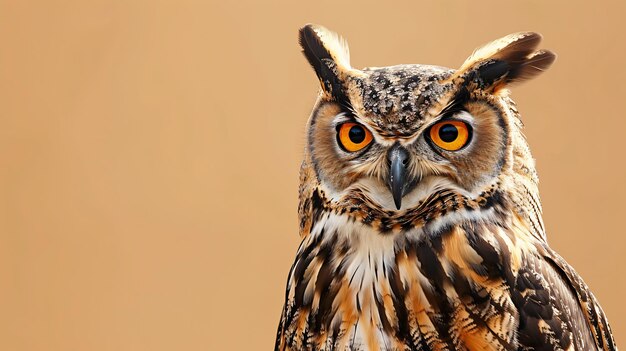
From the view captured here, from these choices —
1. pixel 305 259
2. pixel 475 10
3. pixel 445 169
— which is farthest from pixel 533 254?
pixel 475 10

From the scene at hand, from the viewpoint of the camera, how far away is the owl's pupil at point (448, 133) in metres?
1.02

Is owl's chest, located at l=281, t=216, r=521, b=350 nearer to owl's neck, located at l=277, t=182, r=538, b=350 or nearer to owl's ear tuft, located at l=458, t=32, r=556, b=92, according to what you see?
owl's neck, located at l=277, t=182, r=538, b=350

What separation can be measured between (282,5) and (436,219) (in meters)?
1.59

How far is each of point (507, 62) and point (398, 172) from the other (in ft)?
0.69

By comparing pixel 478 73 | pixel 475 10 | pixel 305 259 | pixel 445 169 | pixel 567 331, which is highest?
pixel 475 10

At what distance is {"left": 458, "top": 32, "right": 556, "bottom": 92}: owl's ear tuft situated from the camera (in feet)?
3.39

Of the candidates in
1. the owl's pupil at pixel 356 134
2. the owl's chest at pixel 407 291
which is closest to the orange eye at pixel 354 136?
the owl's pupil at pixel 356 134

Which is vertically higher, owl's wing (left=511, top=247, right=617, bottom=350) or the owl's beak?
the owl's beak

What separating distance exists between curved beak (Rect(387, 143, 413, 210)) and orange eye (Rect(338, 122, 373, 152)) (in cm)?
4

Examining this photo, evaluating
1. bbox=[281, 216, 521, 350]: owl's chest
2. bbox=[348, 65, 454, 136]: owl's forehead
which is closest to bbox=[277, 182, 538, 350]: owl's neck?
bbox=[281, 216, 521, 350]: owl's chest

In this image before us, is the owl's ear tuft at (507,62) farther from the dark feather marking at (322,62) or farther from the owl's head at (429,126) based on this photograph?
the dark feather marking at (322,62)

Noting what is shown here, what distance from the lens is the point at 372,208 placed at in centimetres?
107

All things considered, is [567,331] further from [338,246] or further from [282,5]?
[282,5]

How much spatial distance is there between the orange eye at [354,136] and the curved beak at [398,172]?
1.7 inches
